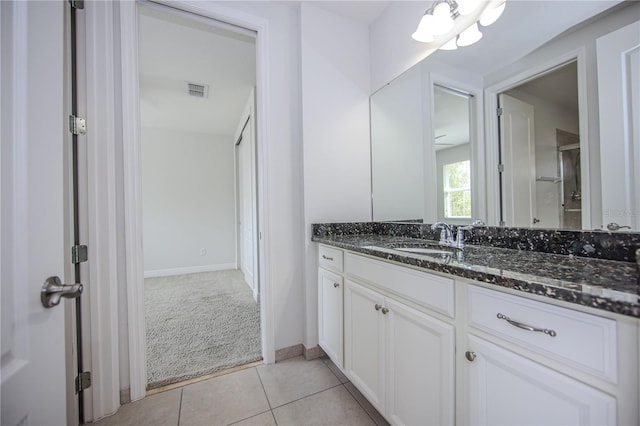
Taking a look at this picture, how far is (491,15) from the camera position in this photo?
132cm

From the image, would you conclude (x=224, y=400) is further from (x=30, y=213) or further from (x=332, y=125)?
(x=332, y=125)

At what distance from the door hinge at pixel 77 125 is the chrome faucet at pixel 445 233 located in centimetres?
192

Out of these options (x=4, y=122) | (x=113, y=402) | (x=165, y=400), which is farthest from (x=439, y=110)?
(x=113, y=402)

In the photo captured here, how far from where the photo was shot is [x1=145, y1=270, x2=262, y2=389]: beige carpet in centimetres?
174

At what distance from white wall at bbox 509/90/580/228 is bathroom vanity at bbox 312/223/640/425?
158 mm

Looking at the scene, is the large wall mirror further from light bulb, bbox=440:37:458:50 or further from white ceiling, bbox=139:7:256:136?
white ceiling, bbox=139:7:256:136

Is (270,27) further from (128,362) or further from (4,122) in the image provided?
(128,362)

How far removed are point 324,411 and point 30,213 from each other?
1460mm

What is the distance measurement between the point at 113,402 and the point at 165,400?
247mm

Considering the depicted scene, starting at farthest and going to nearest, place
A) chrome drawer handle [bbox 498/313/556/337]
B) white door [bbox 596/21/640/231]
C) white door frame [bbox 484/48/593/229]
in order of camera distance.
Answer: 1. white door frame [bbox 484/48/593/229]
2. white door [bbox 596/21/640/231]
3. chrome drawer handle [bbox 498/313/556/337]

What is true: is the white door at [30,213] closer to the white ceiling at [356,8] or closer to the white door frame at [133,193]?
the white door frame at [133,193]

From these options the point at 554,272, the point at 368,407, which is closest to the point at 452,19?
the point at 554,272

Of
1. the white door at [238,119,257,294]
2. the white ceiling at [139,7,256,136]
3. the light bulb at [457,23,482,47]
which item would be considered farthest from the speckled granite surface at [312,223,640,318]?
the white door at [238,119,257,294]

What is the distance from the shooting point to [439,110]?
1612mm
